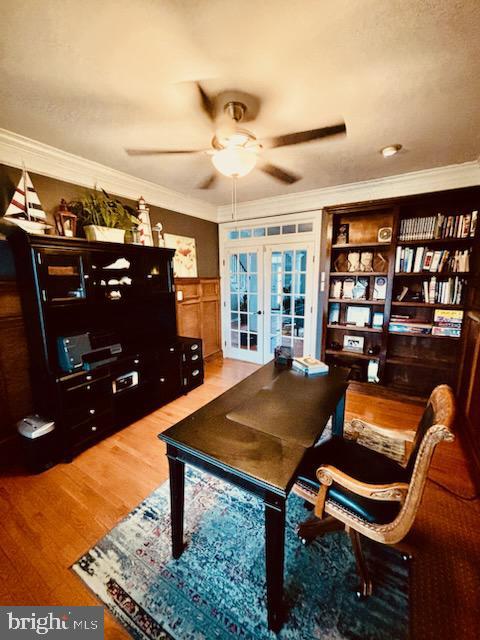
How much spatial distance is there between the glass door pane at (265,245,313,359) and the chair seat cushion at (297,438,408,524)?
2.30m

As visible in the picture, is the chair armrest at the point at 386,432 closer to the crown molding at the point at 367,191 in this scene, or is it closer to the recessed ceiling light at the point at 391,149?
the recessed ceiling light at the point at 391,149

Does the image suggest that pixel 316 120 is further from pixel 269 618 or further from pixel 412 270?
pixel 269 618

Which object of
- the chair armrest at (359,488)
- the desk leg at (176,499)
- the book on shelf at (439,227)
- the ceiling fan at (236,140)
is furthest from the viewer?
the book on shelf at (439,227)

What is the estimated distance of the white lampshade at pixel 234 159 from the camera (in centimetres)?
157

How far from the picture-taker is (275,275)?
158 inches

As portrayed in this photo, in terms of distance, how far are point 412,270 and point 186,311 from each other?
3044 millimetres

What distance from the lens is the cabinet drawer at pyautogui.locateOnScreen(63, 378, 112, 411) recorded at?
208 cm

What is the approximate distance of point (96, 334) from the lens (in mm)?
2393

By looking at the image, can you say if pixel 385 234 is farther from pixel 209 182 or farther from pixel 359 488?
pixel 359 488

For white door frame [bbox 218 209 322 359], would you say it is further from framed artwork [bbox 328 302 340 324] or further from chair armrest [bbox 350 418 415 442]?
chair armrest [bbox 350 418 415 442]

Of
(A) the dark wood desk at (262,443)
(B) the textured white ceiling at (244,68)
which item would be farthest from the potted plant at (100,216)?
(A) the dark wood desk at (262,443)

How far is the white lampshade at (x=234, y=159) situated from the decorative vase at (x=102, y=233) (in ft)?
4.56

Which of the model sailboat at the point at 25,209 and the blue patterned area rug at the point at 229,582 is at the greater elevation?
the model sailboat at the point at 25,209

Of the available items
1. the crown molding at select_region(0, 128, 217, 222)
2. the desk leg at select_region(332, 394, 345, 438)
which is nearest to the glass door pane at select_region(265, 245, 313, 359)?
the crown molding at select_region(0, 128, 217, 222)
